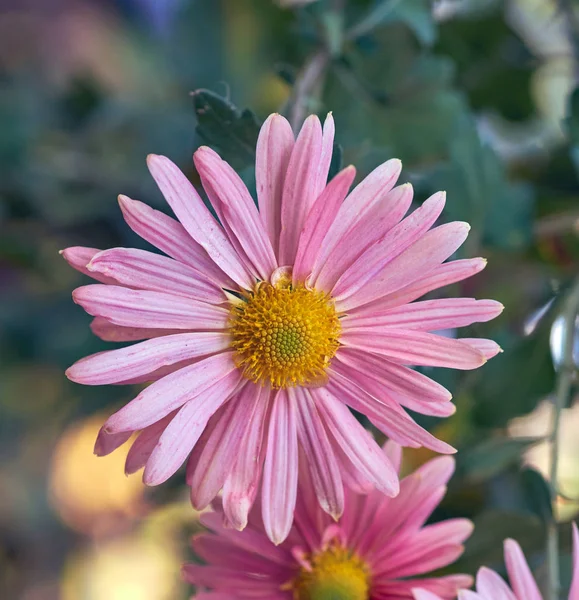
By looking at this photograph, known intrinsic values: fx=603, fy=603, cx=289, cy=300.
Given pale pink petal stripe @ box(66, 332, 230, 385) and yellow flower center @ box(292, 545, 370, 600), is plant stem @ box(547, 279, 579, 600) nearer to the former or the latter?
yellow flower center @ box(292, 545, 370, 600)

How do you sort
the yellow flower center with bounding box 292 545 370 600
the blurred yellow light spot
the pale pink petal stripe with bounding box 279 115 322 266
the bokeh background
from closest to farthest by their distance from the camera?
the pale pink petal stripe with bounding box 279 115 322 266, the yellow flower center with bounding box 292 545 370 600, the bokeh background, the blurred yellow light spot

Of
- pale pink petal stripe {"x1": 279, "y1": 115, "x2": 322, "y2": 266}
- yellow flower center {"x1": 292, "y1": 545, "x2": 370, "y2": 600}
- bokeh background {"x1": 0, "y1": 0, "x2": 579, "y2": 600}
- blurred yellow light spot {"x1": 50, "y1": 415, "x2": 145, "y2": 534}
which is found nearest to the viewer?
pale pink petal stripe {"x1": 279, "y1": 115, "x2": 322, "y2": 266}

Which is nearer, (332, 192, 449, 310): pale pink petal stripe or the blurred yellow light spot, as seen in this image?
(332, 192, 449, 310): pale pink petal stripe

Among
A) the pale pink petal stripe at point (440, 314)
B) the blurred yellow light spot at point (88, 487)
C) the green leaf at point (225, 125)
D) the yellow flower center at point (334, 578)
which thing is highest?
the green leaf at point (225, 125)

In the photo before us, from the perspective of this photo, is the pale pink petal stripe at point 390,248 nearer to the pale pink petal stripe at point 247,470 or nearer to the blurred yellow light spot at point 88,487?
the pale pink petal stripe at point 247,470

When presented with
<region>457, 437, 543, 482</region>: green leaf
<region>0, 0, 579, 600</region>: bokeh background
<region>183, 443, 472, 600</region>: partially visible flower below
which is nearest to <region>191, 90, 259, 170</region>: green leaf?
<region>0, 0, 579, 600</region>: bokeh background

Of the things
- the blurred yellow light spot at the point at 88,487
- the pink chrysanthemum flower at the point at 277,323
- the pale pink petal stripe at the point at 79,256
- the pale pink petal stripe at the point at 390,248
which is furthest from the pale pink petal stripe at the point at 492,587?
the blurred yellow light spot at the point at 88,487

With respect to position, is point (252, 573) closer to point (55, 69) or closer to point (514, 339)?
point (514, 339)
